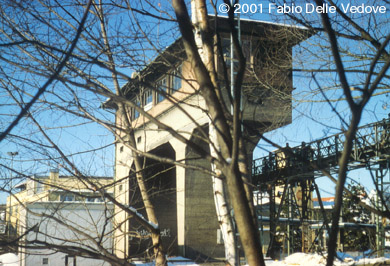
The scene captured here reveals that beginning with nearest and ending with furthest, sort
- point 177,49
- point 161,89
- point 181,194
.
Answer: point 161,89 < point 177,49 < point 181,194

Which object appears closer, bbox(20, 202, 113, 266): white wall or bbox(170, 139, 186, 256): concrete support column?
bbox(20, 202, 113, 266): white wall

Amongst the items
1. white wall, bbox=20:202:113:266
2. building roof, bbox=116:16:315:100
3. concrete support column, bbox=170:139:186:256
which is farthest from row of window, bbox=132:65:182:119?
concrete support column, bbox=170:139:186:256

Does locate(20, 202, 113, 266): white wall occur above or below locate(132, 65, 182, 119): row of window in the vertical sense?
below

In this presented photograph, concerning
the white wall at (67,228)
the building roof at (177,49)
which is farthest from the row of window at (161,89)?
the white wall at (67,228)

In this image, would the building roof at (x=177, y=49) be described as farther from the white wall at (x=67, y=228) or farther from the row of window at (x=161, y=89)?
the white wall at (x=67, y=228)

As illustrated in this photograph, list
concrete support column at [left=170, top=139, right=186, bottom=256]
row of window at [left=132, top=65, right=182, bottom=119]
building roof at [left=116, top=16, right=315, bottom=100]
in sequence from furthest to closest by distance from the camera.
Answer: concrete support column at [left=170, top=139, right=186, bottom=256] → building roof at [left=116, top=16, right=315, bottom=100] → row of window at [left=132, top=65, right=182, bottom=119]

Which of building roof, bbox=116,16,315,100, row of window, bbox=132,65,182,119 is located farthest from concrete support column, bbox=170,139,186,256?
building roof, bbox=116,16,315,100

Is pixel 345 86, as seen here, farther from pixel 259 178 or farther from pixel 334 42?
pixel 259 178

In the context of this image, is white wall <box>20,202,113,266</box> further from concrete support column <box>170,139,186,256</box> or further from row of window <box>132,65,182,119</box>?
concrete support column <box>170,139,186,256</box>

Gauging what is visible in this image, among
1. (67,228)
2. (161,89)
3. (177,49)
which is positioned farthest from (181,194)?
(161,89)

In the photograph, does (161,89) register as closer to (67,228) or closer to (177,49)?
(177,49)

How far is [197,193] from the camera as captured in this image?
23.8 meters

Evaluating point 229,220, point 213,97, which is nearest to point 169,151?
point 229,220

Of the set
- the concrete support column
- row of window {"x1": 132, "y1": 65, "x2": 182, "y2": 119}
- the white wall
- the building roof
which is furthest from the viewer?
the concrete support column
